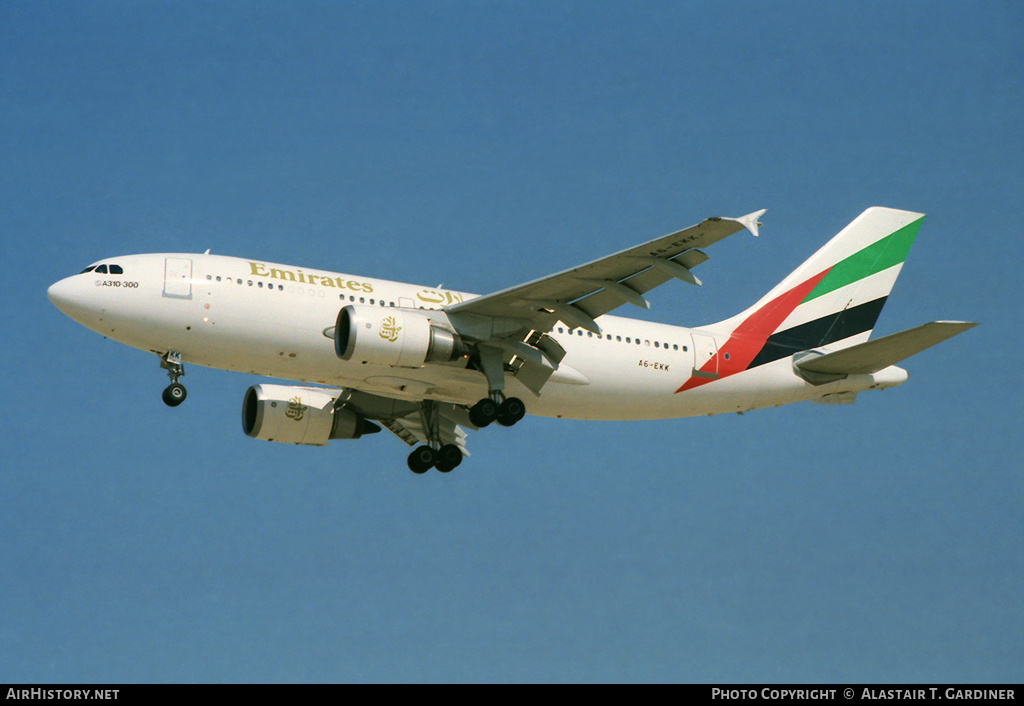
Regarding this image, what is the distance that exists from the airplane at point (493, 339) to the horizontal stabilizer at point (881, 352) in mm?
55

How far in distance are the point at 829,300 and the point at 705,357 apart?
206 inches

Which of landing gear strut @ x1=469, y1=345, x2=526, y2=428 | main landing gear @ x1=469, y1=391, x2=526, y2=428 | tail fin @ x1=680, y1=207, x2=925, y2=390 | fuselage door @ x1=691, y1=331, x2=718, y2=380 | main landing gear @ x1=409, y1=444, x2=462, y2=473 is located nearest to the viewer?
landing gear strut @ x1=469, y1=345, x2=526, y2=428

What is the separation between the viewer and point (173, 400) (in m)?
28.7

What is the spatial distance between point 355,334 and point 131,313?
5.30m

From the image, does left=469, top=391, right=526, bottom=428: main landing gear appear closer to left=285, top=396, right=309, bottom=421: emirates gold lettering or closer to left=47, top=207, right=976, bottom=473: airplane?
left=47, top=207, right=976, bottom=473: airplane

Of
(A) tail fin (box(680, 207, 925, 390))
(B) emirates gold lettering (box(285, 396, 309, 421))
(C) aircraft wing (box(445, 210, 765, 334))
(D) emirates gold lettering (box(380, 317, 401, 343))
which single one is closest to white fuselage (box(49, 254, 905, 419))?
(A) tail fin (box(680, 207, 925, 390))

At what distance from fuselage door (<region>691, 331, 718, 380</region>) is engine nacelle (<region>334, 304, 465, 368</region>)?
7100 millimetres

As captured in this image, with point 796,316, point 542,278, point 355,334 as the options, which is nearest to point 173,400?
point 355,334

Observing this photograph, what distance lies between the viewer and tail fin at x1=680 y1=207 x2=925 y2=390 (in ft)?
109

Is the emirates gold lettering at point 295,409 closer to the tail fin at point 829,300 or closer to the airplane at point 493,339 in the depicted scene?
the airplane at point 493,339

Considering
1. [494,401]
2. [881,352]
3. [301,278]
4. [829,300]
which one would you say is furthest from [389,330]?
[829,300]

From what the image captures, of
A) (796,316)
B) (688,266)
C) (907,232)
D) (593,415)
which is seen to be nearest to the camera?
(688,266)
